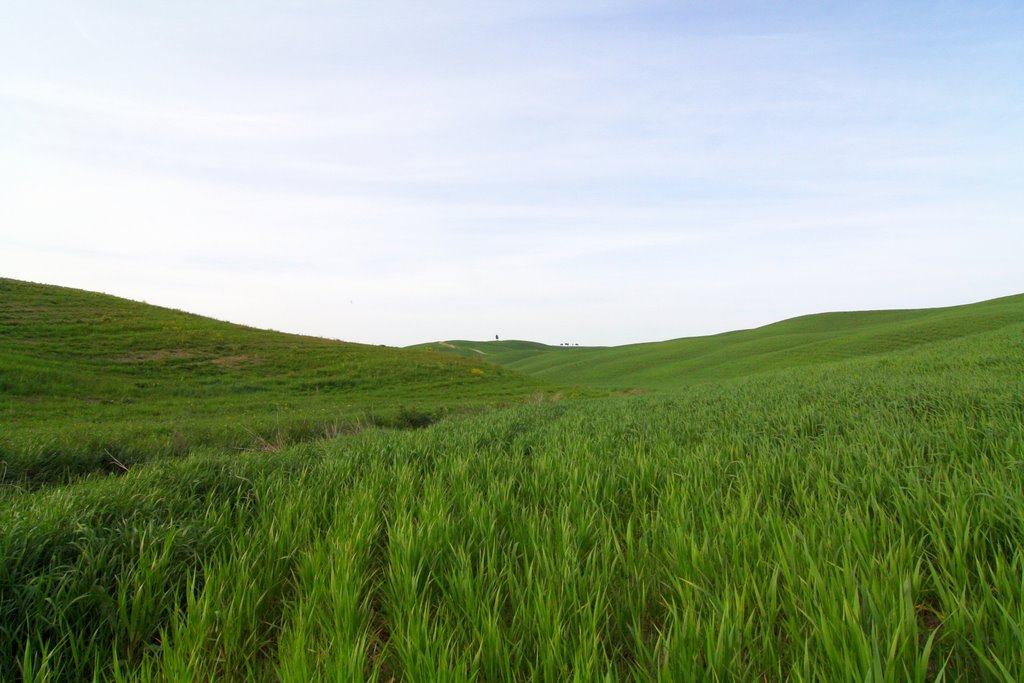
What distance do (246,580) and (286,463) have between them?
4.16m

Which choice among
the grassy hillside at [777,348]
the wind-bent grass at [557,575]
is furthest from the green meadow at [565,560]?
the grassy hillside at [777,348]

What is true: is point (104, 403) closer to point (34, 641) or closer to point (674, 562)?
point (34, 641)

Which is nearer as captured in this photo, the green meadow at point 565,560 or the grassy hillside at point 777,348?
the green meadow at point 565,560

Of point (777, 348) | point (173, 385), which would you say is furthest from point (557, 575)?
point (777, 348)

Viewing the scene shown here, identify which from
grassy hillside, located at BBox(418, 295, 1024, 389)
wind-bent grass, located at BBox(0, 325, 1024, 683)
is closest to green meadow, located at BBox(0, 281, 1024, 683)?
wind-bent grass, located at BBox(0, 325, 1024, 683)

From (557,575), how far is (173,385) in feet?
85.7

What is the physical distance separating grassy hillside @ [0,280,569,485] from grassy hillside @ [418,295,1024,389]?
50.6 feet

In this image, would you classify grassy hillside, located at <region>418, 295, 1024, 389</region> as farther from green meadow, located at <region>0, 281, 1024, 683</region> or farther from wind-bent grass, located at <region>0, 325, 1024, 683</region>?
wind-bent grass, located at <region>0, 325, 1024, 683</region>

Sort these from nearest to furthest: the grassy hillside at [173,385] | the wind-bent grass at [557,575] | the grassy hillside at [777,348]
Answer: the wind-bent grass at [557,575] < the grassy hillside at [173,385] < the grassy hillside at [777,348]

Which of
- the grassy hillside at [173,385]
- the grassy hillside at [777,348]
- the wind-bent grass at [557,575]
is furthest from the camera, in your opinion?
the grassy hillside at [777,348]

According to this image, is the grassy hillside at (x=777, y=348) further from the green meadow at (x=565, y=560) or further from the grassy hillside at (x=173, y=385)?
the green meadow at (x=565, y=560)

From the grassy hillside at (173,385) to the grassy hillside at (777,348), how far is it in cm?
1543

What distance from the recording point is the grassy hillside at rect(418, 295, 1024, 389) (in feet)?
127

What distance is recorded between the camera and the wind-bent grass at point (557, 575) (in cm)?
192
